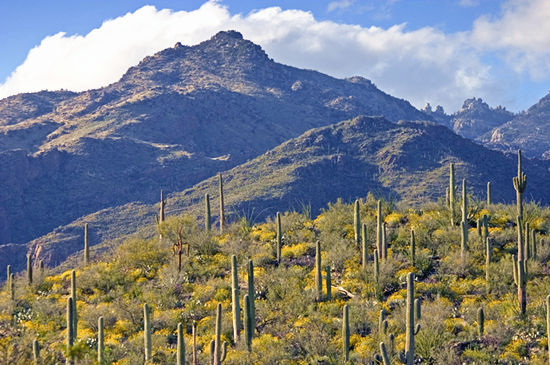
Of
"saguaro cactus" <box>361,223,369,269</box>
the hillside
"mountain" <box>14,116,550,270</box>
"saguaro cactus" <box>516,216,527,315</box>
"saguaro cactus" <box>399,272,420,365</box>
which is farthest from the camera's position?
"mountain" <box>14,116,550,270</box>

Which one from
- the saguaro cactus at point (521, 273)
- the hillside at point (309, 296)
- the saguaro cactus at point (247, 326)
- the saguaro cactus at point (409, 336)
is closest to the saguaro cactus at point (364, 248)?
the hillside at point (309, 296)

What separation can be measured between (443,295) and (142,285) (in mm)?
12657

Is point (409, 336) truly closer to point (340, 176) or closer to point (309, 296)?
point (309, 296)

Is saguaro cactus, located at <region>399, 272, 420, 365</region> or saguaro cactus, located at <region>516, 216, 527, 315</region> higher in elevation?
saguaro cactus, located at <region>516, 216, 527, 315</region>

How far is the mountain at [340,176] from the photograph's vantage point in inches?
5013

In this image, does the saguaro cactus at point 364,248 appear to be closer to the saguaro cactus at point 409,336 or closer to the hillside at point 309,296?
the hillside at point 309,296

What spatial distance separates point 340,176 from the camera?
155625 mm

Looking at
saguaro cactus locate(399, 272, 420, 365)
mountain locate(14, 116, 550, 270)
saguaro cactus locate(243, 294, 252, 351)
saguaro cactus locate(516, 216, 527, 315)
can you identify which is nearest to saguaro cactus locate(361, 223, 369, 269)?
saguaro cactus locate(243, 294, 252, 351)

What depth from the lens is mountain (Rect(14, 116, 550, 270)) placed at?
418 ft

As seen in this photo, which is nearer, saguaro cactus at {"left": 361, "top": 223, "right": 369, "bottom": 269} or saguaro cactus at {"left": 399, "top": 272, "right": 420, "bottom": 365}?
saguaro cactus at {"left": 399, "top": 272, "right": 420, "bottom": 365}

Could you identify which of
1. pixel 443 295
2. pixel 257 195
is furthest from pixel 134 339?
pixel 257 195

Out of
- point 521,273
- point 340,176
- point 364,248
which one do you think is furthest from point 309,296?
point 340,176

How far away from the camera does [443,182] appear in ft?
449

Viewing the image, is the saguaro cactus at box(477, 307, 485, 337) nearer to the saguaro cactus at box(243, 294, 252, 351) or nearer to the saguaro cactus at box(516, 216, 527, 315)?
the saguaro cactus at box(516, 216, 527, 315)
